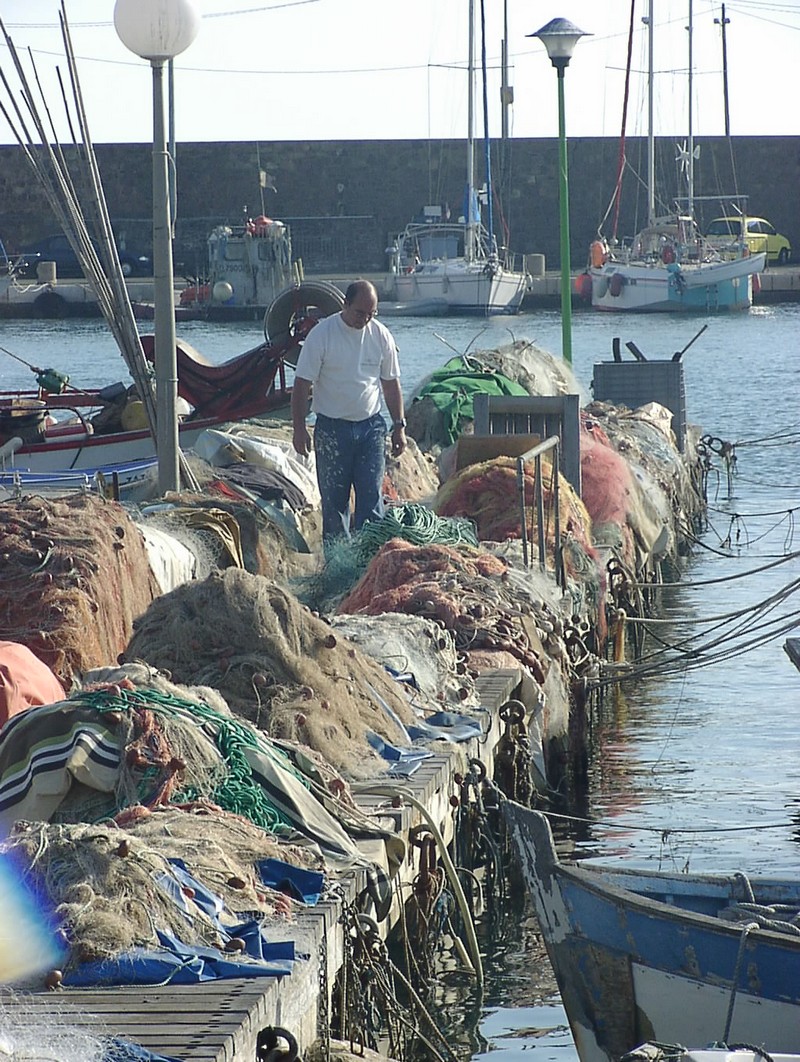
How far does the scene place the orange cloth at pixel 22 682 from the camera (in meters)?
6.46

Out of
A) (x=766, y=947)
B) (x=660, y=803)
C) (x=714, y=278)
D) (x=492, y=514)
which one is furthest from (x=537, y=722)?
(x=714, y=278)

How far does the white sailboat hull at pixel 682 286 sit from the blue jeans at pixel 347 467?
4545 cm

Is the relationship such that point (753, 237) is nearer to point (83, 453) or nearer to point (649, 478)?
point (649, 478)

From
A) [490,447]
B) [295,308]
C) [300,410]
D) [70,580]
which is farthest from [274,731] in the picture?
[295,308]

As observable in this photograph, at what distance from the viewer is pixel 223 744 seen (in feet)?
18.5

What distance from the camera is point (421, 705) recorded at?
762 cm

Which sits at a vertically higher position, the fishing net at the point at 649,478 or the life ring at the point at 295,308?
the life ring at the point at 295,308

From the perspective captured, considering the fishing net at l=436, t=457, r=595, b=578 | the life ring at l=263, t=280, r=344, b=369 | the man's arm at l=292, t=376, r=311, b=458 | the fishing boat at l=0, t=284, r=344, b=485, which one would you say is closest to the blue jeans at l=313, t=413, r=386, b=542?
the man's arm at l=292, t=376, r=311, b=458

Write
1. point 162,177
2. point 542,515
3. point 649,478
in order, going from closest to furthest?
point 162,177 < point 542,515 < point 649,478

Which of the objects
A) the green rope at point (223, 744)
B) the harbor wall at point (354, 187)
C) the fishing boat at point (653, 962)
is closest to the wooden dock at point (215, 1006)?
the green rope at point (223, 744)

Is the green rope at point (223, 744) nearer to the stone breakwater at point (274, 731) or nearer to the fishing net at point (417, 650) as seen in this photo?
the stone breakwater at point (274, 731)

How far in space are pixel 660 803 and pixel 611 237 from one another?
5423 cm

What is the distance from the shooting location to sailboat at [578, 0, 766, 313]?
54.7m

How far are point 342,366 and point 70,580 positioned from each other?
2.75 meters
